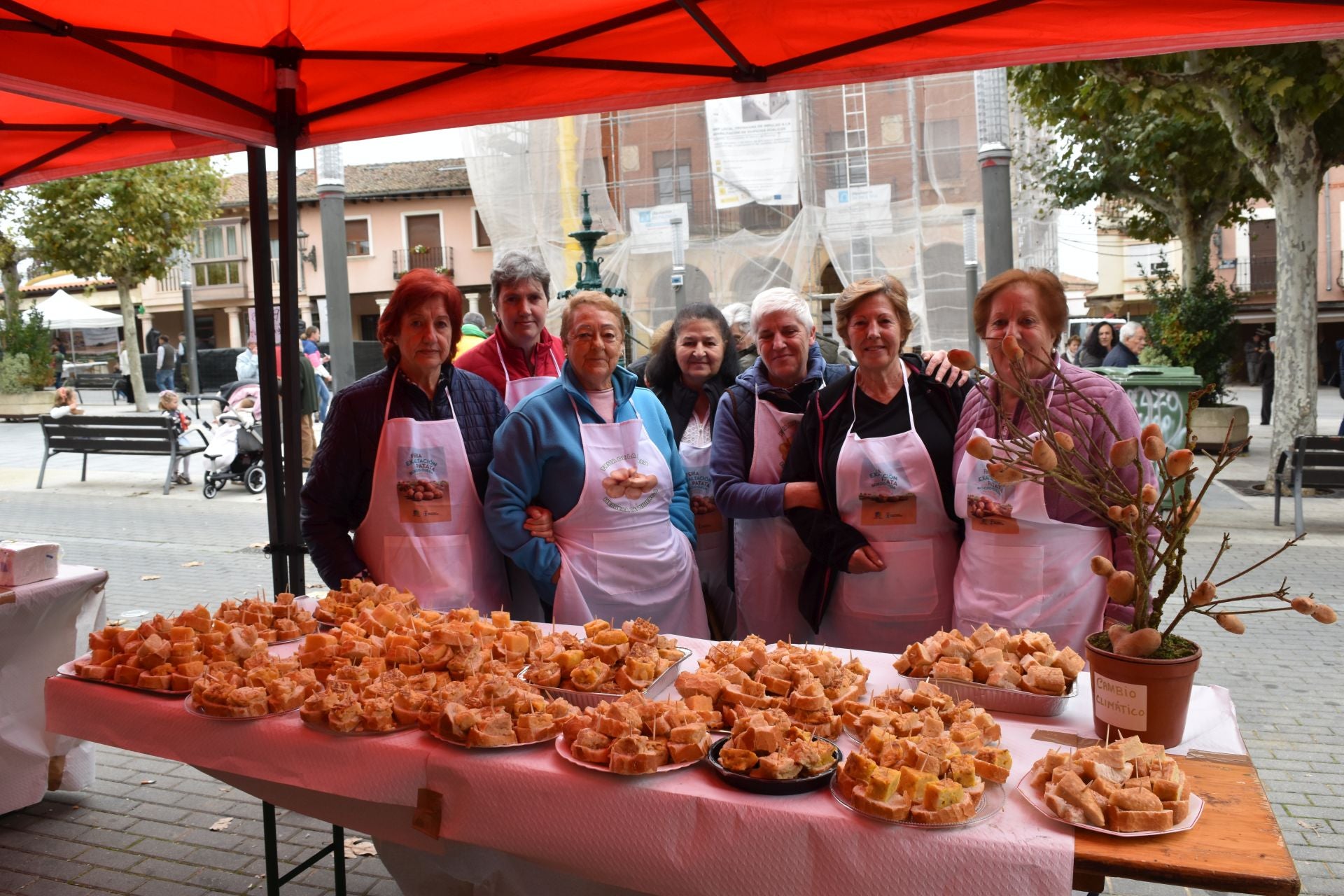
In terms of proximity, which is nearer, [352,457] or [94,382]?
[352,457]

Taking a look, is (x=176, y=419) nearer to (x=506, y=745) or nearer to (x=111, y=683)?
(x=111, y=683)

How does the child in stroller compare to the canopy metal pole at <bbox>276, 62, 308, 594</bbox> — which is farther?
the child in stroller

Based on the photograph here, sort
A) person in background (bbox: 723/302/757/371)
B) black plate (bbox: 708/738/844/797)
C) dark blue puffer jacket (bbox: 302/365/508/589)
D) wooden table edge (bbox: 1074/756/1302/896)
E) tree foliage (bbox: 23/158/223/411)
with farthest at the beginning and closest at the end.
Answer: tree foliage (bbox: 23/158/223/411)
person in background (bbox: 723/302/757/371)
dark blue puffer jacket (bbox: 302/365/508/589)
black plate (bbox: 708/738/844/797)
wooden table edge (bbox: 1074/756/1302/896)

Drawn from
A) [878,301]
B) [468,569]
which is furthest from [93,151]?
[878,301]

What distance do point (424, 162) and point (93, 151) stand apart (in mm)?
37807

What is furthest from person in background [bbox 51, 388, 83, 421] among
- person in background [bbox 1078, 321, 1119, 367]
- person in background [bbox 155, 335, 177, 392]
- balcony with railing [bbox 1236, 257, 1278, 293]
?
balcony with railing [bbox 1236, 257, 1278, 293]

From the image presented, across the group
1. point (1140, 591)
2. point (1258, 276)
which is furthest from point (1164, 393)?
point (1258, 276)

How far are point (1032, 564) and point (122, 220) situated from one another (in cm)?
2095

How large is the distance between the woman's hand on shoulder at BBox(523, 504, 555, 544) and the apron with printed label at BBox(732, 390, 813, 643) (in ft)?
2.20

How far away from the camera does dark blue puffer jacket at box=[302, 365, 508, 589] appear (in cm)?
324

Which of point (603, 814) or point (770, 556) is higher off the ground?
point (770, 556)

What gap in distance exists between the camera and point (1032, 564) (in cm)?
272

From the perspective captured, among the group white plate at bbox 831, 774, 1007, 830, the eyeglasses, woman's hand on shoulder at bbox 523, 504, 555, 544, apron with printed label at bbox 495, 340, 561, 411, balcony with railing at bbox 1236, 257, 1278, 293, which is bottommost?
white plate at bbox 831, 774, 1007, 830

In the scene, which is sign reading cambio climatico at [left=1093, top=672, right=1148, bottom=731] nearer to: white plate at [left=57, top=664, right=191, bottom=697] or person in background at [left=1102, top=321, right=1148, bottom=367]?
white plate at [left=57, top=664, right=191, bottom=697]
